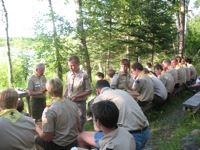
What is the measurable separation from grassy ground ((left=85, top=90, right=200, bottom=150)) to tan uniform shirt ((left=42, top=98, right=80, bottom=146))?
65.6 inches

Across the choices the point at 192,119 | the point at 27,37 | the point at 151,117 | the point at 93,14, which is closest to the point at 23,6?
the point at 93,14

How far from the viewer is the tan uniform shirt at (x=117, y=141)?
2.05 metres

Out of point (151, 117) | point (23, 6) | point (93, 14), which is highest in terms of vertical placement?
point (23, 6)

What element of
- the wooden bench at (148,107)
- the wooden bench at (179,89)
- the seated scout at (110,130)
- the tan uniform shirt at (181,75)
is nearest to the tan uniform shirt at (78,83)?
the wooden bench at (148,107)

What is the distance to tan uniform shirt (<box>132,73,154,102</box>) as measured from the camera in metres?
5.71

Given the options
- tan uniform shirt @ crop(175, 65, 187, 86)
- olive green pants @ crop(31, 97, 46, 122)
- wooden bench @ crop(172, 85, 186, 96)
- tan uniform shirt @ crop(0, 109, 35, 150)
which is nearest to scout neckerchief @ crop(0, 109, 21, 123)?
tan uniform shirt @ crop(0, 109, 35, 150)

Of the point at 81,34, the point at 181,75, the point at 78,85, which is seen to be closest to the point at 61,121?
the point at 78,85

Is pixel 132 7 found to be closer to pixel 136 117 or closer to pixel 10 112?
pixel 136 117

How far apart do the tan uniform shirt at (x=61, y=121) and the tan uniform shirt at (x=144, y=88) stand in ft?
9.06

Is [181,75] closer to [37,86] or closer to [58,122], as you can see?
[37,86]

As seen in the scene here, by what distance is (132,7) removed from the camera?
12.2m

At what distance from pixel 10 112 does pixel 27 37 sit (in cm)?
683

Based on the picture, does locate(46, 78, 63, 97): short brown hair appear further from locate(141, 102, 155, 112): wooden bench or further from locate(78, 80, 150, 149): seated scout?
locate(141, 102, 155, 112): wooden bench

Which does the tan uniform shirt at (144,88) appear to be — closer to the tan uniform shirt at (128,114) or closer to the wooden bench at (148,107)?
the wooden bench at (148,107)
